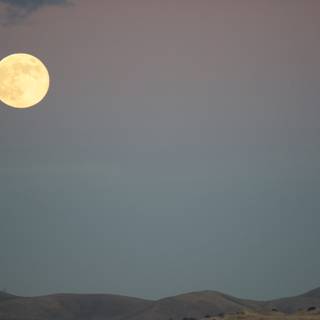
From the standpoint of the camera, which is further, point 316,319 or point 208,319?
point 208,319

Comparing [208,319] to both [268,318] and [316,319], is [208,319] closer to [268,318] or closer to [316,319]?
[268,318]

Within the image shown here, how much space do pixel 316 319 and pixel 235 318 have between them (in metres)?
20.3

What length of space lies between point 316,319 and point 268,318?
37.6 feet

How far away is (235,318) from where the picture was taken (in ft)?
567

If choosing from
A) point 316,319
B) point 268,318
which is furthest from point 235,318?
point 316,319

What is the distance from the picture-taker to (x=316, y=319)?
6368 inches

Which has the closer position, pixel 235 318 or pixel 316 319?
pixel 316 319

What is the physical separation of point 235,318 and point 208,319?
11.2 meters

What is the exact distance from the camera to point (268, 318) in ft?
550

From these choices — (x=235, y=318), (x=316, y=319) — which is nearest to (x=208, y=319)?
(x=235, y=318)

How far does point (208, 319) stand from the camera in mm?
182000

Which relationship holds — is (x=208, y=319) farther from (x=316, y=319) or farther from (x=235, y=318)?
(x=316, y=319)

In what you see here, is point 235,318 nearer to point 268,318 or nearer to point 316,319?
point 268,318

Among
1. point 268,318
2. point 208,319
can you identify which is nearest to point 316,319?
point 268,318
